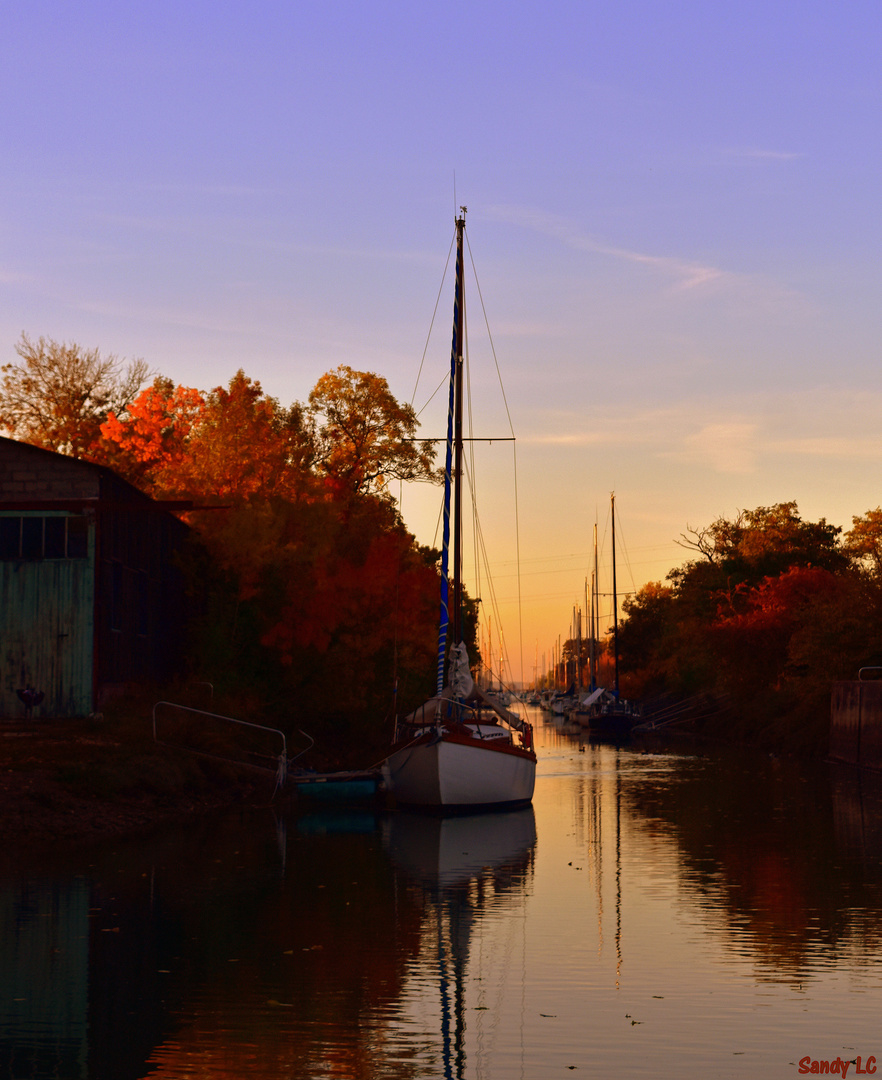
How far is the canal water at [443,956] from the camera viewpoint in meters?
10.0

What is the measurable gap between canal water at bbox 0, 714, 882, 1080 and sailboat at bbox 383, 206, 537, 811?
4.07 metres

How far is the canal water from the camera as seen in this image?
32.8 feet

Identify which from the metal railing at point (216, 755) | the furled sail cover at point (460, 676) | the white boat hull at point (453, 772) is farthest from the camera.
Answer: the furled sail cover at point (460, 676)

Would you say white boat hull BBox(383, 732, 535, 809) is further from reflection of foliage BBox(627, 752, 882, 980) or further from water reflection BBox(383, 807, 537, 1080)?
reflection of foliage BBox(627, 752, 882, 980)

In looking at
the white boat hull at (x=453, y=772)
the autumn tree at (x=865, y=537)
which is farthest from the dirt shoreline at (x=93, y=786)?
the autumn tree at (x=865, y=537)

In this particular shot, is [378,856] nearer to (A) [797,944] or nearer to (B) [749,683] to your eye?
(A) [797,944]

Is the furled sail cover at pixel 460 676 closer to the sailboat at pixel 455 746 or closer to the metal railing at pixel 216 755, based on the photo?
the sailboat at pixel 455 746

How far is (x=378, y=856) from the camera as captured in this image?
76.2 feet

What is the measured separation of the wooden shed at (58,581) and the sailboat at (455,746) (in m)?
7.78

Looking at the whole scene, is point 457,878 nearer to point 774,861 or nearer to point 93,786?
point 774,861

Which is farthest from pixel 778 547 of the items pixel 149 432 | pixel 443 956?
pixel 443 956

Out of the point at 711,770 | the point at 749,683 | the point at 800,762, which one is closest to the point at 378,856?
the point at 711,770

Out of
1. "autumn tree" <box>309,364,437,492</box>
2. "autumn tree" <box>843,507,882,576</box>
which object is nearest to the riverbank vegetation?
"autumn tree" <box>309,364,437,492</box>

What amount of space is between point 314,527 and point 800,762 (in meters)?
23.3
